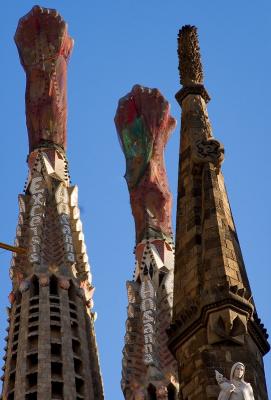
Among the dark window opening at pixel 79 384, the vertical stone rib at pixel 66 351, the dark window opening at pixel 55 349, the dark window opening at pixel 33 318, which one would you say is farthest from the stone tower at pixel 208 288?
the dark window opening at pixel 33 318

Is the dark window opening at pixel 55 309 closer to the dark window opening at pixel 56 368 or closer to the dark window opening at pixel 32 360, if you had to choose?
the dark window opening at pixel 32 360

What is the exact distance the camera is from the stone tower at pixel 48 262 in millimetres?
43375

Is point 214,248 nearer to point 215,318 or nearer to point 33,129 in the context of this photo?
point 215,318

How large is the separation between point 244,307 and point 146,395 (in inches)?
1086

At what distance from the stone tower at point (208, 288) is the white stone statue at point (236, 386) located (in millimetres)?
528

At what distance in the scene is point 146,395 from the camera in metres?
43.5

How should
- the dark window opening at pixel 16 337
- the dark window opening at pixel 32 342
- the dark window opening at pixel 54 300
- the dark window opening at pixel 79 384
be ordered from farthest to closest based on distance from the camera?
the dark window opening at pixel 54 300, the dark window opening at pixel 16 337, the dark window opening at pixel 32 342, the dark window opening at pixel 79 384

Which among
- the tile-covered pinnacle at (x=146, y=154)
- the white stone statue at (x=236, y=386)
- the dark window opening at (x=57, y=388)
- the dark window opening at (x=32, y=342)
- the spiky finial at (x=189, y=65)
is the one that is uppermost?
the tile-covered pinnacle at (x=146, y=154)

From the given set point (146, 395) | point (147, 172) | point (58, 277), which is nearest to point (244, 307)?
point (146, 395)

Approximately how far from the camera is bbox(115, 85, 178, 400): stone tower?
44438 mm

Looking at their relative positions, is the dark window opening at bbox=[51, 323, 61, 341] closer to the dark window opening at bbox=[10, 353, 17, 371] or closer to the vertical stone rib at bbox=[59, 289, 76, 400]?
the vertical stone rib at bbox=[59, 289, 76, 400]

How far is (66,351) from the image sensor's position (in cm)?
4397

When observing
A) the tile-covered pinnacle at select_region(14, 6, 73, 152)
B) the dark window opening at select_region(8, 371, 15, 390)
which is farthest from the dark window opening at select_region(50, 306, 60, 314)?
→ the tile-covered pinnacle at select_region(14, 6, 73, 152)

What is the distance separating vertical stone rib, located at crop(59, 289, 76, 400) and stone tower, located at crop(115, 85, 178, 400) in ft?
7.96
